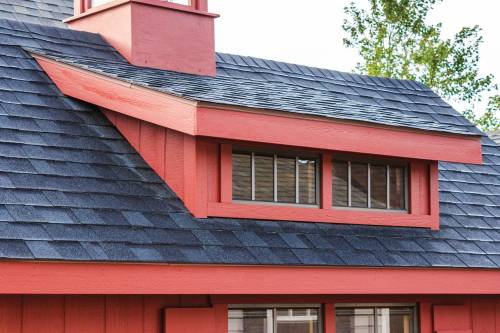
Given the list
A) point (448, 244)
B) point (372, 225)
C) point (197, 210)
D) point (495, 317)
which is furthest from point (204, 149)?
point (495, 317)

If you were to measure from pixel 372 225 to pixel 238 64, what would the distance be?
2.85 meters

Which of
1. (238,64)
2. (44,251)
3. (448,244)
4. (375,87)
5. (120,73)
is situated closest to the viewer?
(44,251)

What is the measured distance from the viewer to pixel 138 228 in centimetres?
1032

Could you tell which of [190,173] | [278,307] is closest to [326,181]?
[278,307]

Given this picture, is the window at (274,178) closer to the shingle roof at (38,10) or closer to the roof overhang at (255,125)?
the roof overhang at (255,125)

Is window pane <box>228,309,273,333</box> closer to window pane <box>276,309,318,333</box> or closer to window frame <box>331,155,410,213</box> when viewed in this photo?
window pane <box>276,309,318,333</box>

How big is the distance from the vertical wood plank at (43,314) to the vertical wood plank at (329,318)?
303 cm

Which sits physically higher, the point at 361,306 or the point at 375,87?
the point at 375,87

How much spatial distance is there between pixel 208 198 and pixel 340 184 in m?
1.86

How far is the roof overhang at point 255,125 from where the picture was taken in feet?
35.7

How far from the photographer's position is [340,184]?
12609mm

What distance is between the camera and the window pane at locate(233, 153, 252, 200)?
459 inches

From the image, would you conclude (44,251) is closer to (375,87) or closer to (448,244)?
(448,244)

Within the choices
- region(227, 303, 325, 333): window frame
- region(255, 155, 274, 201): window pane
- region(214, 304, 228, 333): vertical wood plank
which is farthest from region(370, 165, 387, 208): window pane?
region(214, 304, 228, 333): vertical wood plank
